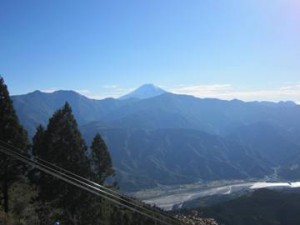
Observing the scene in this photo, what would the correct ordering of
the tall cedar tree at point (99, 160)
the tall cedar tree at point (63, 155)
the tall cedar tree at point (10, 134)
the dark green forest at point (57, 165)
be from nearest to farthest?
the tall cedar tree at point (10, 134)
the dark green forest at point (57, 165)
the tall cedar tree at point (63, 155)
the tall cedar tree at point (99, 160)

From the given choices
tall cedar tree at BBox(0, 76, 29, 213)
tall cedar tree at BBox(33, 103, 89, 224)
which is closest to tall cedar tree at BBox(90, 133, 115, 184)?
tall cedar tree at BBox(33, 103, 89, 224)

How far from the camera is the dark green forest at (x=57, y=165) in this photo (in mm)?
35250

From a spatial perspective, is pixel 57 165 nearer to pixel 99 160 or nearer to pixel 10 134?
pixel 10 134

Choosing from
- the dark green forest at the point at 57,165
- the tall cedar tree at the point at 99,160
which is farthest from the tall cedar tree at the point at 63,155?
the tall cedar tree at the point at 99,160

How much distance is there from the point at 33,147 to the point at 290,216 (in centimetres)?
11634

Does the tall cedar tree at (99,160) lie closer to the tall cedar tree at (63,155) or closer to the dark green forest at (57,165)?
the dark green forest at (57,165)

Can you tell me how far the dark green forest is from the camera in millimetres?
35250

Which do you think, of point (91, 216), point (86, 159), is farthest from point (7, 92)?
point (91, 216)

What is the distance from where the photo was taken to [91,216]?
44.2 meters

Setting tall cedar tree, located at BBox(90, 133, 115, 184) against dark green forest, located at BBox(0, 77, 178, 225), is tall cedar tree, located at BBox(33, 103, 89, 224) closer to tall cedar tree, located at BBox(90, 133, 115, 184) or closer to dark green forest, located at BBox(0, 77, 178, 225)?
dark green forest, located at BBox(0, 77, 178, 225)

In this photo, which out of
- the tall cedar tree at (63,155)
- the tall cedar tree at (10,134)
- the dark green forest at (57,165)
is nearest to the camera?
the tall cedar tree at (10,134)

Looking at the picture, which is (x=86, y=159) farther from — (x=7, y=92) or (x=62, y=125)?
(x=7, y=92)

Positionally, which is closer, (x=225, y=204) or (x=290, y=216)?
(x=290, y=216)

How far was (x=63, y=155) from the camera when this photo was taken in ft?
139
